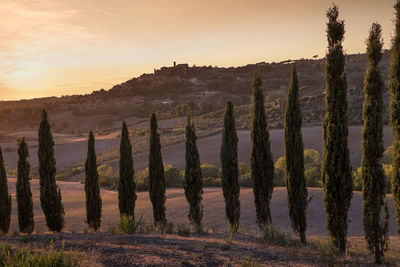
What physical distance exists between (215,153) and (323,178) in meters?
37.4

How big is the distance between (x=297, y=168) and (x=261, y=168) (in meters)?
→ 2.22

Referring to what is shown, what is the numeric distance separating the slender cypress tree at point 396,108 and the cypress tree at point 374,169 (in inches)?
18.1

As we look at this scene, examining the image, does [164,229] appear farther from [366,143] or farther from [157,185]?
[366,143]

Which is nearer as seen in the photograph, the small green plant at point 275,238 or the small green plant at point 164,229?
the small green plant at point 275,238

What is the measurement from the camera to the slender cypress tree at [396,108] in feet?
39.8

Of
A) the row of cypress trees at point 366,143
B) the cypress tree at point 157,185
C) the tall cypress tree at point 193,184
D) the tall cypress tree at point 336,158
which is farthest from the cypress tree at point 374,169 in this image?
the cypress tree at point 157,185

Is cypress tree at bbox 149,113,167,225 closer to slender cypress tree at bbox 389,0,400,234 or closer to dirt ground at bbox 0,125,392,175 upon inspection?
slender cypress tree at bbox 389,0,400,234

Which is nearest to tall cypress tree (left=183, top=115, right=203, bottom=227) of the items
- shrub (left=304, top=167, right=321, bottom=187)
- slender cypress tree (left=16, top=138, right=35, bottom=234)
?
slender cypress tree (left=16, top=138, right=35, bottom=234)

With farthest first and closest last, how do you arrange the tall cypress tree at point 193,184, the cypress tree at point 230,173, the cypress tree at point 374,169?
the tall cypress tree at point 193,184
the cypress tree at point 230,173
the cypress tree at point 374,169

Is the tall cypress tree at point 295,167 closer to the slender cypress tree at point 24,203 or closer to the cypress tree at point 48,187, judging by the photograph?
the cypress tree at point 48,187

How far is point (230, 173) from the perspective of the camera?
18.5 meters

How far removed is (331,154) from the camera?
45.3 ft

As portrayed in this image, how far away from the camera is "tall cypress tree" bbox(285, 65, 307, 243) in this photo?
50.3 feet

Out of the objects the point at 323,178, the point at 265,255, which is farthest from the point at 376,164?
the point at 265,255
